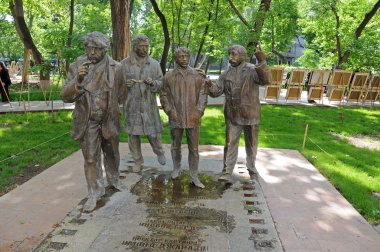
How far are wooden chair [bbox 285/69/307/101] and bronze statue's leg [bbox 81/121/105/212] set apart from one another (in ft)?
39.3

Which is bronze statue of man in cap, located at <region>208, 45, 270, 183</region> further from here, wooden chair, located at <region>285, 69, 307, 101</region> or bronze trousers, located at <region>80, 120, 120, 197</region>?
wooden chair, located at <region>285, 69, 307, 101</region>

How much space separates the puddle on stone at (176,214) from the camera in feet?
11.7

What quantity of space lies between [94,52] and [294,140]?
6.19 metres

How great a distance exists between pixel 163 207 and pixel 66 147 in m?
4.25

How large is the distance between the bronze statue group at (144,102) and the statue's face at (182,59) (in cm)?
1

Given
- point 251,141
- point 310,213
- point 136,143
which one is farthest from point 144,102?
point 310,213

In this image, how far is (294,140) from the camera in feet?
29.5

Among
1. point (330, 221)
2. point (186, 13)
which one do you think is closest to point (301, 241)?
point (330, 221)

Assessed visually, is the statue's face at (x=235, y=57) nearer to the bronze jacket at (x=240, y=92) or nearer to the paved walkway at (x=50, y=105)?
the bronze jacket at (x=240, y=92)

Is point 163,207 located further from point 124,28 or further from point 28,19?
point 28,19

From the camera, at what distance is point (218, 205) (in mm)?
4496

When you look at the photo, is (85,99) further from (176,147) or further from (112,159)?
(176,147)

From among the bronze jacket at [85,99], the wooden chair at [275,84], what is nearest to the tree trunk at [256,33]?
the wooden chair at [275,84]

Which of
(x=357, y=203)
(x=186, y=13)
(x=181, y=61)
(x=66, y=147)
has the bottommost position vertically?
(x=66, y=147)
